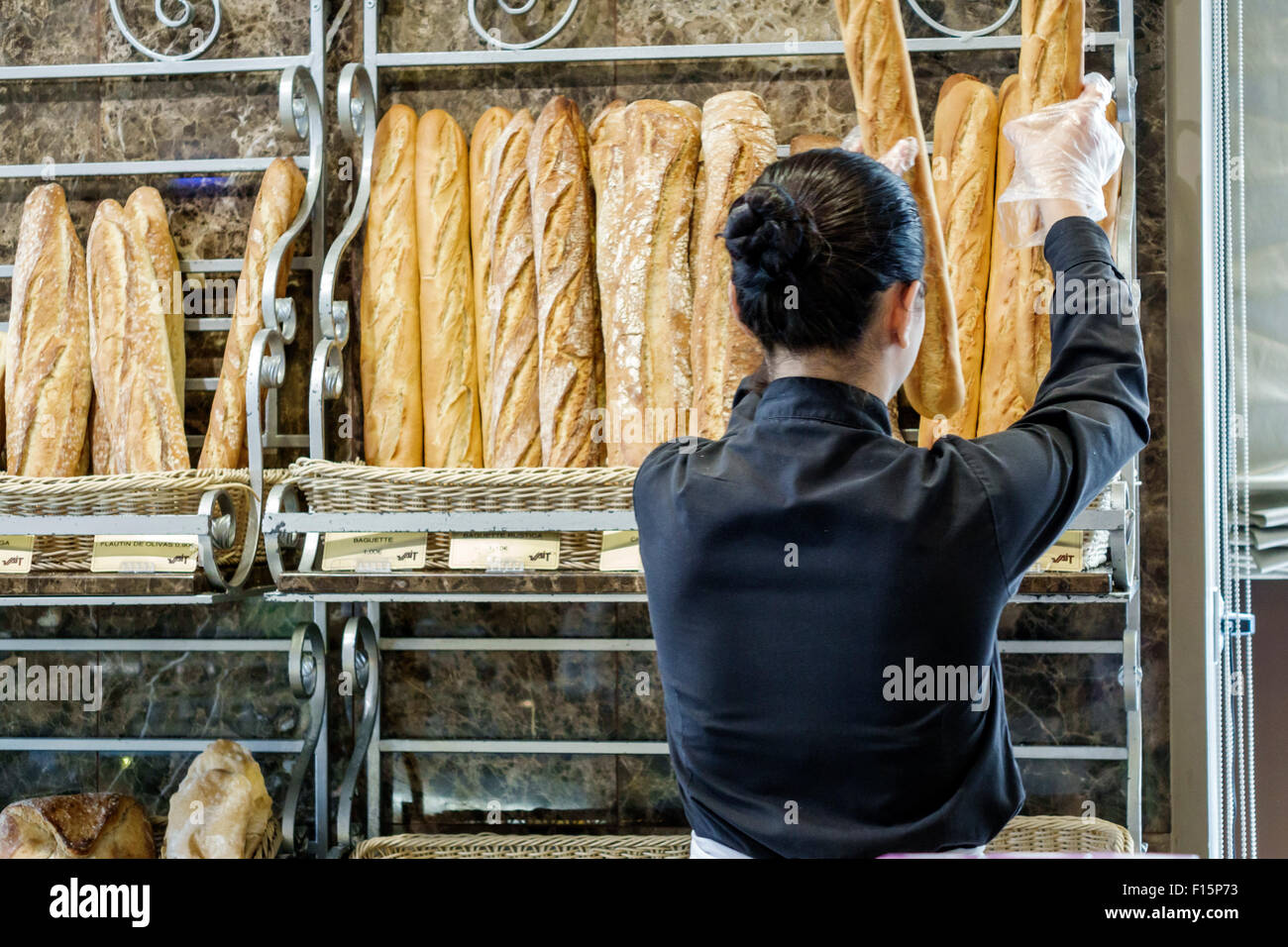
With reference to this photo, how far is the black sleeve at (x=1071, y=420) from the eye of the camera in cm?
109

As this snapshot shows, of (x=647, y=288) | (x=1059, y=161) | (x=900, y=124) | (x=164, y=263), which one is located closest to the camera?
(x=1059, y=161)

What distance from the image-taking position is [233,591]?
6.12 ft

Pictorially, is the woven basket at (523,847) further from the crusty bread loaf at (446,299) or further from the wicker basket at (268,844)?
the crusty bread loaf at (446,299)

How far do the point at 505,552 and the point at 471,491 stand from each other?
115 millimetres

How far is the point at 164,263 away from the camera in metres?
2.13

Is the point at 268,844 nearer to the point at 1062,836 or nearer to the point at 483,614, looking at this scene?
the point at 483,614

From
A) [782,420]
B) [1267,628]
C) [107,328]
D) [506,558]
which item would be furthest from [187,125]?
[1267,628]

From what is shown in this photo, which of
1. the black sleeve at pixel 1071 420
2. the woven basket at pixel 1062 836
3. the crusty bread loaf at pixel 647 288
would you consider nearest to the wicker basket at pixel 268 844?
the crusty bread loaf at pixel 647 288

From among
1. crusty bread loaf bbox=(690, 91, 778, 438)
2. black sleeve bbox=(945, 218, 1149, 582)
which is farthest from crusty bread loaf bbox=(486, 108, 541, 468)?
black sleeve bbox=(945, 218, 1149, 582)

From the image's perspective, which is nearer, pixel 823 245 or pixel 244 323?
pixel 823 245

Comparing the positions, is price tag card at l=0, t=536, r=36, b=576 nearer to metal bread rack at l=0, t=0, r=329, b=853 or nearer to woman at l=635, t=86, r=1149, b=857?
metal bread rack at l=0, t=0, r=329, b=853

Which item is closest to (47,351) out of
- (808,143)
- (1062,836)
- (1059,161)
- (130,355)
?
(130,355)
